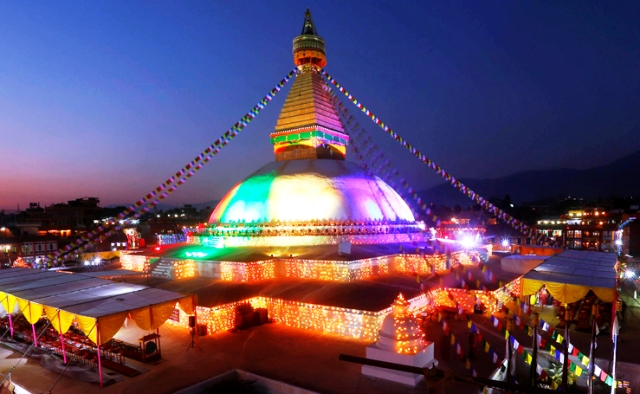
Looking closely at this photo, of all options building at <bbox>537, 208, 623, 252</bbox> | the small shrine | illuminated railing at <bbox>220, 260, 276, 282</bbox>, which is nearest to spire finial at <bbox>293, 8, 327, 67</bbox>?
illuminated railing at <bbox>220, 260, 276, 282</bbox>

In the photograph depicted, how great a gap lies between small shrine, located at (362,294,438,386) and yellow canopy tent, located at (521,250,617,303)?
3589mm

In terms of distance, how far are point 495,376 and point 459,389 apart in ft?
4.47

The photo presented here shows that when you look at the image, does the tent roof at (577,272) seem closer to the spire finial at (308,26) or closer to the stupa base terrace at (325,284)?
the stupa base terrace at (325,284)

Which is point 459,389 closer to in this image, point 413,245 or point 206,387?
point 206,387

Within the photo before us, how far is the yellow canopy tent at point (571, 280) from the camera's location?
8.78 metres

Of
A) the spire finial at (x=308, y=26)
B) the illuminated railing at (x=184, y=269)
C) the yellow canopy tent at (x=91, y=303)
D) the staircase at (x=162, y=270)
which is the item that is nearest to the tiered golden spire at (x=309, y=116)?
the spire finial at (x=308, y=26)

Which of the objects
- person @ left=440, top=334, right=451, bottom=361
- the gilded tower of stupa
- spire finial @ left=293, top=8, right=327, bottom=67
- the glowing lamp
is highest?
spire finial @ left=293, top=8, right=327, bottom=67

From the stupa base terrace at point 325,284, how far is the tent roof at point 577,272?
1.92 meters

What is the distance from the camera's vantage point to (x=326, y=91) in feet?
68.1

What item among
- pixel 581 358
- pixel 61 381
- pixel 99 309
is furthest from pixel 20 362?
pixel 581 358

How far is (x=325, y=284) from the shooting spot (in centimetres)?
1212

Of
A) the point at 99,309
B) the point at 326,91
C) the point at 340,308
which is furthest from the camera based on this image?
the point at 326,91

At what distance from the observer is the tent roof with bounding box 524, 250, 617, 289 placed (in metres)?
9.20

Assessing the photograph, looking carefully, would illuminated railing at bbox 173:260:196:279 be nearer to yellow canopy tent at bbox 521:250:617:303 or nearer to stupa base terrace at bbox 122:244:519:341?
stupa base terrace at bbox 122:244:519:341
